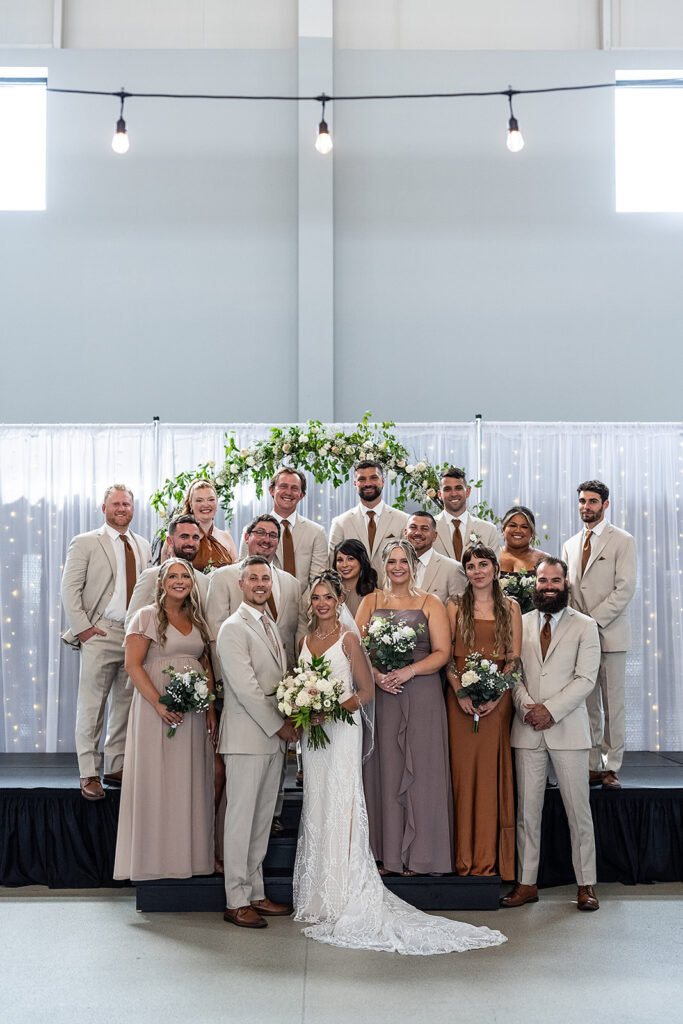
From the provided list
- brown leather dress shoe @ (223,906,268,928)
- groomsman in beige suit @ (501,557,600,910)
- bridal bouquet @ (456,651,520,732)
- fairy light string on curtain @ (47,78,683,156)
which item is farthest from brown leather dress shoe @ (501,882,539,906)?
fairy light string on curtain @ (47,78,683,156)

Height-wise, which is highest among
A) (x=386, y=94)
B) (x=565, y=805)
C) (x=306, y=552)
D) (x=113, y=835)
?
(x=386, y=94)

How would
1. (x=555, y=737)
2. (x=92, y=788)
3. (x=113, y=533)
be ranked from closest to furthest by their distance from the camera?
(x=555, y=737), (x=92, y=788), (x=113, y=533)

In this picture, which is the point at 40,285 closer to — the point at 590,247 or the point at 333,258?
the point at 333,258

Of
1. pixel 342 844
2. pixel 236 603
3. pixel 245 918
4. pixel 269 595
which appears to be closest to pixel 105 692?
pixel 236 603

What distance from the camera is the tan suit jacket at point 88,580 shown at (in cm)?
637

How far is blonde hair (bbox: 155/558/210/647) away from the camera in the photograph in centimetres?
563

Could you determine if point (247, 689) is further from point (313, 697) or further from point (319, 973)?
point (319, 973)

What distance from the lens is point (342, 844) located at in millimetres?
5383

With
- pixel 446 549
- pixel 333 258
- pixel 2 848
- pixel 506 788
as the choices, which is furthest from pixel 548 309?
pixel 2 848

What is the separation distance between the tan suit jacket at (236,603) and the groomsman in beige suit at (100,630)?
718mm

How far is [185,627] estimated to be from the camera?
5.70 metres

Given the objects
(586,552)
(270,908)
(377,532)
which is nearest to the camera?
(270,908)

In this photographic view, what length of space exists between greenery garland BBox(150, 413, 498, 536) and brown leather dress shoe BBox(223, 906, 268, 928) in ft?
8.65

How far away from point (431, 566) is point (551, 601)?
0.76 m
